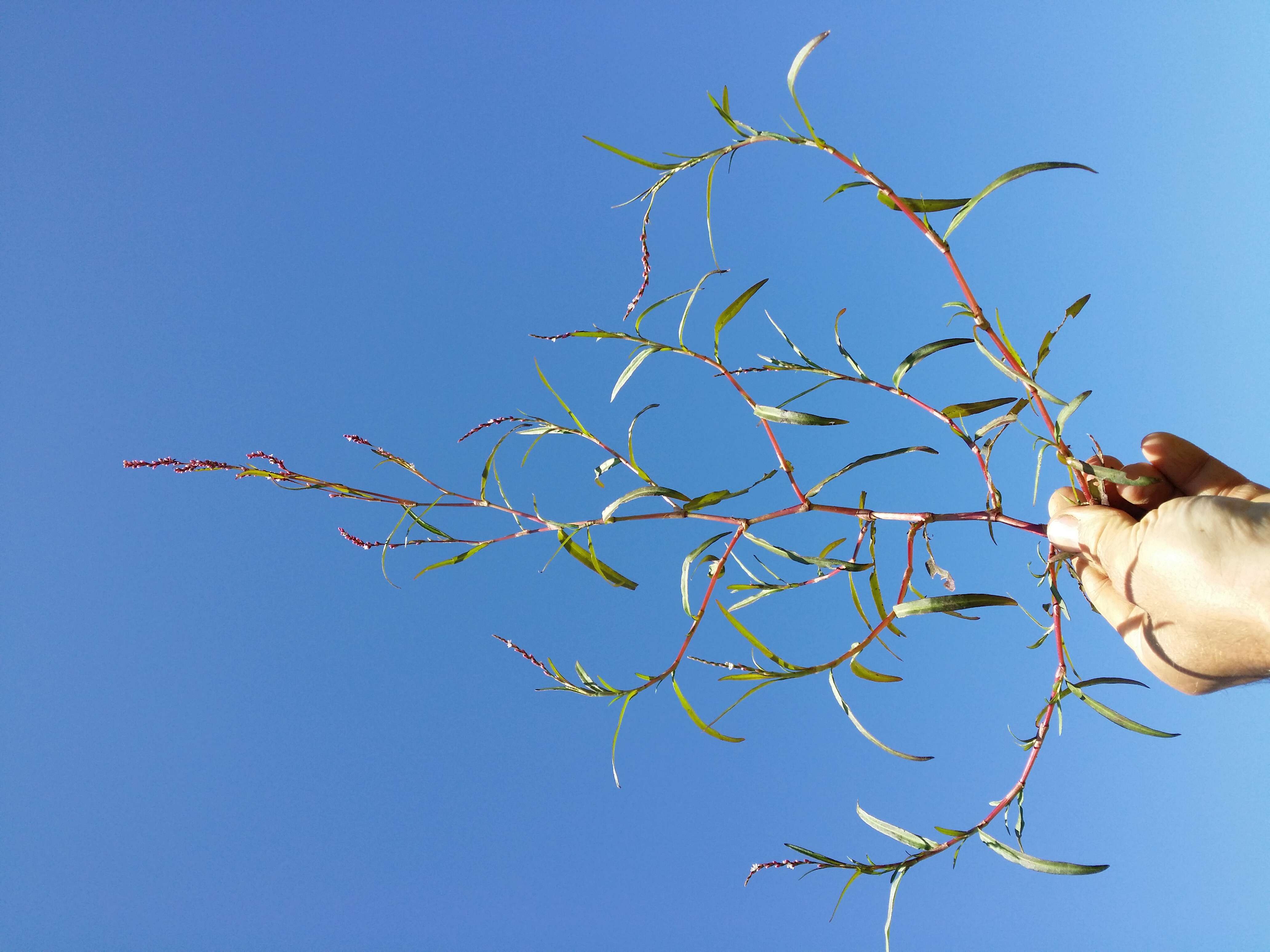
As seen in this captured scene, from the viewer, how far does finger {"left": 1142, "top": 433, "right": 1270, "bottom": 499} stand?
1306mm

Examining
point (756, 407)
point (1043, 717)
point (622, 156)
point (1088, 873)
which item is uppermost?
point (622, 156)

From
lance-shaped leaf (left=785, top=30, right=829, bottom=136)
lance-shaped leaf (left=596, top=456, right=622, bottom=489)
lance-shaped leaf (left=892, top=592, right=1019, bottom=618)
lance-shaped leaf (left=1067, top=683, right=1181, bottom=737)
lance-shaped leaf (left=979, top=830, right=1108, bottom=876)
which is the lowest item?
lance-shaped leaf (left=979, top=830, right=1108, bottom=876)

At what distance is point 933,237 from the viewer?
3.59 feet

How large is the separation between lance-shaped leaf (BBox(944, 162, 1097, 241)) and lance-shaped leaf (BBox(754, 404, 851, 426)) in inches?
12.8

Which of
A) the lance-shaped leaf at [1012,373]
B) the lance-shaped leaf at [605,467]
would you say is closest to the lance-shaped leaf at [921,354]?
the lance-shaped leaf at [1012,373]

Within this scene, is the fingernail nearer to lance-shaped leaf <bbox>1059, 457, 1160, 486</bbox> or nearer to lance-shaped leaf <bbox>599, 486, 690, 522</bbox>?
lance-shaped leaf <bbox>1059, 457, 1160, 486</bbox>

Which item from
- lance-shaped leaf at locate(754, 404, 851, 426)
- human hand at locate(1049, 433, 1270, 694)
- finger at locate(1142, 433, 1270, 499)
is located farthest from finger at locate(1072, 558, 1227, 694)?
lance-shaped leaf at locate(754, 404, 851, 426)

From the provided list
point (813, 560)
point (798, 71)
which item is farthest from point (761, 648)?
point (798, 71)

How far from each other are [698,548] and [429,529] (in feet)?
1.53

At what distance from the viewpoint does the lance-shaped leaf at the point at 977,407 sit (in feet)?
3.90

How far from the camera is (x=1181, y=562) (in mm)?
993

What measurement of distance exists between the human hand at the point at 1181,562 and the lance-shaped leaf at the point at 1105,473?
5 centimetres

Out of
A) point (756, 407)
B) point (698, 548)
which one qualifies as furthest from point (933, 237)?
point (698, 548)

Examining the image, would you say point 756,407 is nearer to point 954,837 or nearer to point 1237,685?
point 954,837
